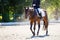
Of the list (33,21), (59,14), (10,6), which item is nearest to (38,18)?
(33,21)

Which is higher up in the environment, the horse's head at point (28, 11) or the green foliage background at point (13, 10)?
the horse's head at point (28, 11)

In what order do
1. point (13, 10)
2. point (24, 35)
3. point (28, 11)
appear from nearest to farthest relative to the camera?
point (28, 11) < point (24, 35) < point (13, 10)

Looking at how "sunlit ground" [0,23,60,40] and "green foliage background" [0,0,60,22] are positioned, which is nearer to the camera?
"sunlit ground" [0,23,60,40]

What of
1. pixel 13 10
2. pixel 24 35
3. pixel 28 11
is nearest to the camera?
pixel 28 11

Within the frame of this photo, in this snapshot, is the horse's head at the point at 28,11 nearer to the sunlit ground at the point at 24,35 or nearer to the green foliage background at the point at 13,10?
the sunlit ground at the point at 24,35

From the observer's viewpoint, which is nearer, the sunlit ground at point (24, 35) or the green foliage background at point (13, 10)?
the sunlit ground at point (24, 35)

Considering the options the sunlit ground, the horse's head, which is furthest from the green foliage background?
the horse's head

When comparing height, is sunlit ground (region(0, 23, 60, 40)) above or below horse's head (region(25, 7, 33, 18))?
below

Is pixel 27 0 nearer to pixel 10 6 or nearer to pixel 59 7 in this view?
pixel 10 6

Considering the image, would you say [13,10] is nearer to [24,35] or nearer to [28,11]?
[24,35]

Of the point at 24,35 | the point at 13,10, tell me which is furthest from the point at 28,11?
the point at 13,10

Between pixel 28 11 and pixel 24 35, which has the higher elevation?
pixel 28 11

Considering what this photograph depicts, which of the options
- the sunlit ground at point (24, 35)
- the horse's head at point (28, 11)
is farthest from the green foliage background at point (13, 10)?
the horse's head at point (28, 11)

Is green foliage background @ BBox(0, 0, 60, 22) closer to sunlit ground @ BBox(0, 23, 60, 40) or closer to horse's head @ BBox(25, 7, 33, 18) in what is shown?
sunlit ground @ BBox(0, 23, 60, 40)
